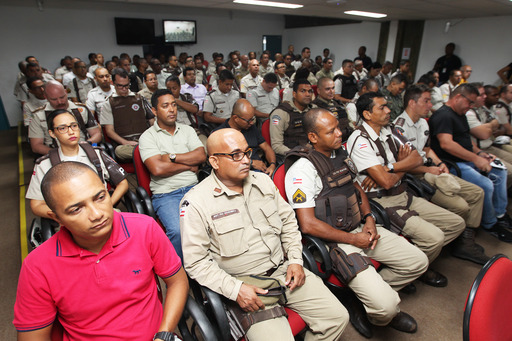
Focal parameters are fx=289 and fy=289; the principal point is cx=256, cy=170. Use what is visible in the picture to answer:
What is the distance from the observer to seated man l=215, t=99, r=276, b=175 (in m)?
2.91

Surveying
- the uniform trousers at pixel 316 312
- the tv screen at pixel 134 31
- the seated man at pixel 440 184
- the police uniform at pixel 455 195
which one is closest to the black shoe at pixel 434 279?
the seated man at pixel 440 184

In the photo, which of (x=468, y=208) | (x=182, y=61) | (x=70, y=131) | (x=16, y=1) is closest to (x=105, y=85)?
(x=70, y=131)

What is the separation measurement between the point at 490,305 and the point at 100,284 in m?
1.42

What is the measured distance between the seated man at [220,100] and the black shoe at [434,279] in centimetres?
313

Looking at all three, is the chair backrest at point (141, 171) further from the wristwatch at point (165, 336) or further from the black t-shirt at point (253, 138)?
the wristwatch at point (165, 336)

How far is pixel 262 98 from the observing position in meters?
4.92

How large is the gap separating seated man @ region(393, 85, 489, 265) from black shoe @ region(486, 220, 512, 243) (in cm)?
45

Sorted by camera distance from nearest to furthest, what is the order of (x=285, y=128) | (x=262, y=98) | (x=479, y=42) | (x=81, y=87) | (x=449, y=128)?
(x=449, y=128)
(x=285, y=128)
(x=262, y=98)
(x=81, y=87)
(x=479, y=42)

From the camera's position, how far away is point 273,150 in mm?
3396

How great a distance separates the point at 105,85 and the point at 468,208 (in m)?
4.61

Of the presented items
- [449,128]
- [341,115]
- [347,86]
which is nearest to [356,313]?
[449,128]

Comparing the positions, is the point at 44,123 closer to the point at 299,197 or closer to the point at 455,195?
the point at 299,197

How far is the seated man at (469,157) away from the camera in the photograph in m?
2.95

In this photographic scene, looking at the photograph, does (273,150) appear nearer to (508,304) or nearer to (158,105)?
(158,105)
